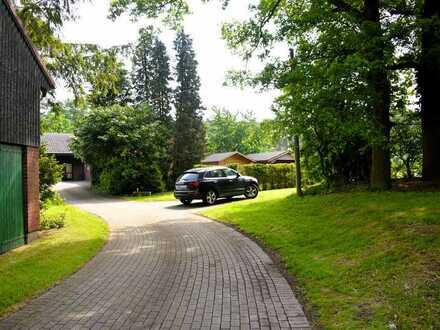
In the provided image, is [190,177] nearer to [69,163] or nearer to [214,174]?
[214,174]

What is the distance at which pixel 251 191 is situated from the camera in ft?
72.4

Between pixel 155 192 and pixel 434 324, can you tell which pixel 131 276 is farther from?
pixel 155 192

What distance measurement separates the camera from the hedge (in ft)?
96.0

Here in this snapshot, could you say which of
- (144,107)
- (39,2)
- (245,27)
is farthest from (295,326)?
(144,107)

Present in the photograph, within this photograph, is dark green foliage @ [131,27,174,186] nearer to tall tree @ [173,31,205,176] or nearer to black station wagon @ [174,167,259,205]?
tall tree @ [173,31,205,176]

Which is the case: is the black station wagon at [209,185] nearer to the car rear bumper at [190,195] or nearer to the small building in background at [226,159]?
the car rear bumper at [190,195]

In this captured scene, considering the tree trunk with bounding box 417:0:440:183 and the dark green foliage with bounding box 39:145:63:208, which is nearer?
the tree trunk with bounding box 417:0:440:183

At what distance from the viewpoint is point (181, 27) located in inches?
708

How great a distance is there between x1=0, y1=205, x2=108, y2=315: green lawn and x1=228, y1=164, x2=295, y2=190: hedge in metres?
16.5

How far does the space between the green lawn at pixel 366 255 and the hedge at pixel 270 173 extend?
1565 centimetres

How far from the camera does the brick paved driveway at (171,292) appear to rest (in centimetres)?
538

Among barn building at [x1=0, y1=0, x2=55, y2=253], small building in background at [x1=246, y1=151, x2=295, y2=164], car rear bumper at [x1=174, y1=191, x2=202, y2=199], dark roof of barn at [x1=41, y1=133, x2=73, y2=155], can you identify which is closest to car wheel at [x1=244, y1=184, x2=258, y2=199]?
car rear bumper at [x1=174, y1=191, x2=202, y2=199]

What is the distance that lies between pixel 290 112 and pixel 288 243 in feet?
15.6

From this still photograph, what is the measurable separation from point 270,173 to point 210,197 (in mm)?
10540
